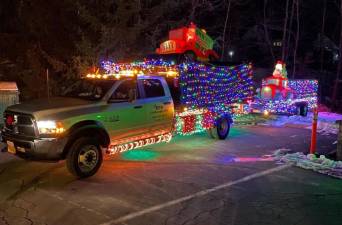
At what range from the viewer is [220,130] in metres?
11.8

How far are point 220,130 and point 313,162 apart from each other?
339 cm

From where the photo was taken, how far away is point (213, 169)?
8.44 meters

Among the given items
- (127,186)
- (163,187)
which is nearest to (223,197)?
(163,187)

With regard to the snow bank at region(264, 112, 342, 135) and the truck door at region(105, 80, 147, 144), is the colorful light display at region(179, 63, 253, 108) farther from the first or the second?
the snow bank at region(264, 112, 342, 135)

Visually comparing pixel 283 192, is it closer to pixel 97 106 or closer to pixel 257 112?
pixel 97 106

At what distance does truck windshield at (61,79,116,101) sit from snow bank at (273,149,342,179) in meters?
4.39

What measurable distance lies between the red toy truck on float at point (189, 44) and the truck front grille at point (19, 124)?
243 inches

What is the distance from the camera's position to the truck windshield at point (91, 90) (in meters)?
8.14

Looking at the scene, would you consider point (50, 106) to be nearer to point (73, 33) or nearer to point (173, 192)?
point (173, 192)

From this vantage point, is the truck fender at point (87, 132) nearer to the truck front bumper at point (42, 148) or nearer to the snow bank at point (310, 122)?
the truck front bumper at point (42, 148)

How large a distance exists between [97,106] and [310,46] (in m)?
27.2

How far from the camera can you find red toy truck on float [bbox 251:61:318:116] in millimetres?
15594

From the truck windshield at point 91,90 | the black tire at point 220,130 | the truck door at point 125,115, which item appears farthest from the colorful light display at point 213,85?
the truck windshield at point 91,90

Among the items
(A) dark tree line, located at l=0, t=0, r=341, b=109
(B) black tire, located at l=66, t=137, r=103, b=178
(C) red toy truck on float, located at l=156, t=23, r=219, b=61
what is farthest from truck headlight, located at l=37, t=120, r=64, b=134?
(A) dark tree line, located at l=0, t=0, r=341, b=109
